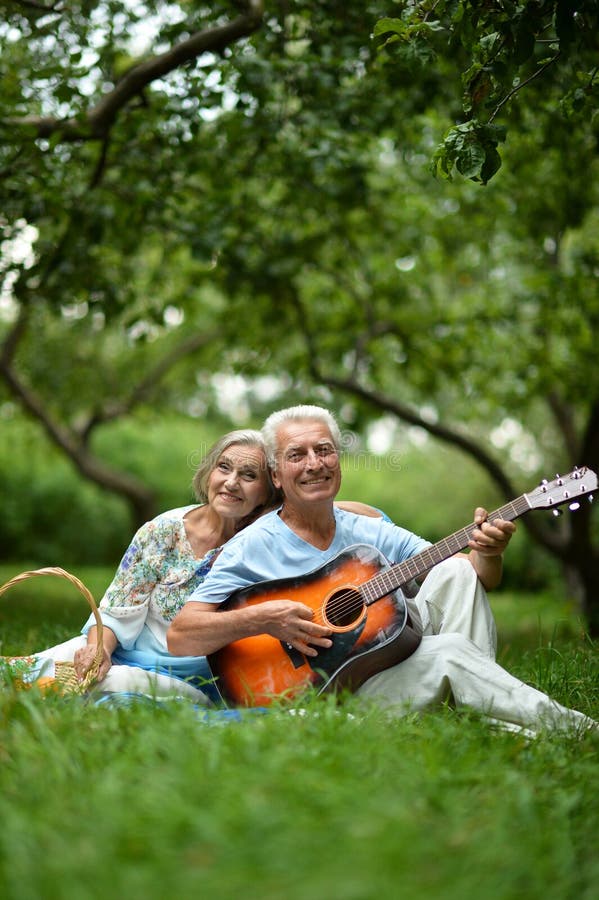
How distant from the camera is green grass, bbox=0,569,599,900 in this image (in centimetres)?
183

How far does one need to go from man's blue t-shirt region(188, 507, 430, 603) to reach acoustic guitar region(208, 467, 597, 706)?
8 cm

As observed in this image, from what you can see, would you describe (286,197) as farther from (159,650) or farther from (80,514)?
(80,514)

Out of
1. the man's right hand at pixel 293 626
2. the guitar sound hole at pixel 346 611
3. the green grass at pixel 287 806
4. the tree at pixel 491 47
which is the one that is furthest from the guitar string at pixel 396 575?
the tree at pixel 491 47

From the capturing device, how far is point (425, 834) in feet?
6.69

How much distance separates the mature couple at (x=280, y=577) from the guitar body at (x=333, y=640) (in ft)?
0.11

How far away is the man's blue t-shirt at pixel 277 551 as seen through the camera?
3.66 metres

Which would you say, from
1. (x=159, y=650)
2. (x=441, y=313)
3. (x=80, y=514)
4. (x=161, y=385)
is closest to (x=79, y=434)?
(x=161, y=385)

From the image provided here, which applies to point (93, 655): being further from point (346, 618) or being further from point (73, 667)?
point (346, 618)

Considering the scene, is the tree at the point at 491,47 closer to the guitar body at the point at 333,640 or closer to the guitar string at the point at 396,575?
the guitar string at the point at 396,575

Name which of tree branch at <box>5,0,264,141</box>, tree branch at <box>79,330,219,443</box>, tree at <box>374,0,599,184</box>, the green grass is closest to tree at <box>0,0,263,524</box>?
tree branch at <box>5,0,264,141</box>

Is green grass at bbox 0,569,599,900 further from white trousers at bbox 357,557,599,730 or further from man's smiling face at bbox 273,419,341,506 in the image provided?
man's smiling face at bbox 273,419,341,506

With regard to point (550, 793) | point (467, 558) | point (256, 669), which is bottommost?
point (550, 793)

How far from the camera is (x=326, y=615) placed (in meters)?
3.57

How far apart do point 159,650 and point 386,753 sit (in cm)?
→ 156
